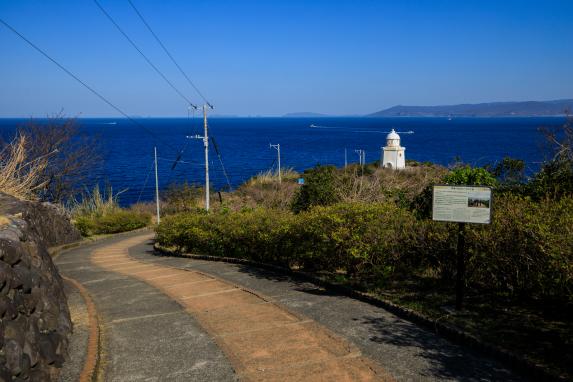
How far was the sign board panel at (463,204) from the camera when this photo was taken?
7.04 metres

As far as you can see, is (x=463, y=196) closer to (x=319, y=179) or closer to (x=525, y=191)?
(x=525, y=191)

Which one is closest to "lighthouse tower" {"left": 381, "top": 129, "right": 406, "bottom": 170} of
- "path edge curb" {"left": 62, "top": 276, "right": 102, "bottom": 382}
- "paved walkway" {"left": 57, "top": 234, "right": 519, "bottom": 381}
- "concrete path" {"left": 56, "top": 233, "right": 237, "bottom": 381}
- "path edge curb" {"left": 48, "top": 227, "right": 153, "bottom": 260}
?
"path edge curb" {"left": 48, "top": 227, "right": 153, "bottom": 260}

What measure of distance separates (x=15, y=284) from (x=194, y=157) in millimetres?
102258

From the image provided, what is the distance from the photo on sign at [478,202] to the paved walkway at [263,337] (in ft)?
6.29

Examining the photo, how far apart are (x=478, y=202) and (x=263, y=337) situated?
3.49m

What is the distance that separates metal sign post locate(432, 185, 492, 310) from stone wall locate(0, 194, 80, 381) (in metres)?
5.18

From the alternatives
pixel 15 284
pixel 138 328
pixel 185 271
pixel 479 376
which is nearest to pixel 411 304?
pixel 479 376

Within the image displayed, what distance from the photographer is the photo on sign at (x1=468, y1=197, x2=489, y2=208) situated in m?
7.04

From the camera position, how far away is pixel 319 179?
53.4 ft

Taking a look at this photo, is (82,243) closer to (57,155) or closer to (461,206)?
(57,155)

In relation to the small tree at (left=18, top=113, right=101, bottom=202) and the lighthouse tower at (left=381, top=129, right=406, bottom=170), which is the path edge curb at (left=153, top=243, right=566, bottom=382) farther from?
the lighthouse tower at (left=381, top=129, right=406, bottom=170)

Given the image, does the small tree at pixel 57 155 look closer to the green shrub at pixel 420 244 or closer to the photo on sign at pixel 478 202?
the green shrub at pixel 420 244

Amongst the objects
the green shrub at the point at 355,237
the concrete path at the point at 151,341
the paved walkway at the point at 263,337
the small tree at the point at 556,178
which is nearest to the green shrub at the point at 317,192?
the green shrub at the point at 355,237

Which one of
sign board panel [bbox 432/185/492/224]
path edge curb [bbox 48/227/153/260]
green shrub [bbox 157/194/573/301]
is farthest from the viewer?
path edge curb [bbox 48/227/153/260]
